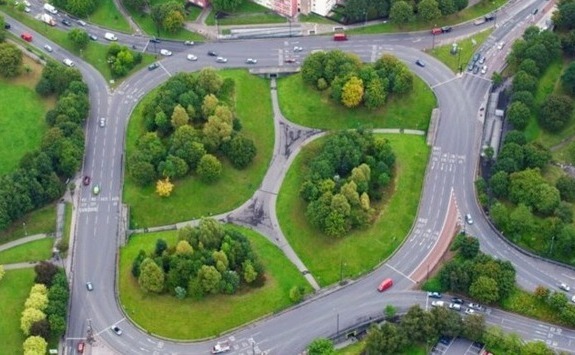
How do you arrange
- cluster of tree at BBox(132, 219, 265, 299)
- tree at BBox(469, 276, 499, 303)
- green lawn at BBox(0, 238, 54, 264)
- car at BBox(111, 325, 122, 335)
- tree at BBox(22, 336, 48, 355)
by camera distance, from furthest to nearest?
green lawn at BBox(0, 238, 54, 264)
cluster of tree at BBox(132, 219, 265, 299)
car at BBox(111, 325, 122, 335)
tree at BBox(469, 276, 499, 303)
tree at BBox(22, 336, 48, 355)

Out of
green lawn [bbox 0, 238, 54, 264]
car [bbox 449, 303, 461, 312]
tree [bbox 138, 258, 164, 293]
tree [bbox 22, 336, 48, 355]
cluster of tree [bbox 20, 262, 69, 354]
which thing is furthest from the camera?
green lawn [bbox 0, 238, 54, 264]

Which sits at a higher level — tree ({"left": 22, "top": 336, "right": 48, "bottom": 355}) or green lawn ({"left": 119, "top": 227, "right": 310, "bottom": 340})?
green lawn ({"left": 119, "top": 227, "right": 310, "bottom": 340})

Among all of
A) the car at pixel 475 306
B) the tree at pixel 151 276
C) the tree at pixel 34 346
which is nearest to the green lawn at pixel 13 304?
the tree at pixel 34 346

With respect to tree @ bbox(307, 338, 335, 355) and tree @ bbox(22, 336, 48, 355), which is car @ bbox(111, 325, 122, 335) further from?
tree @ bbox(307, 338, 335, 355)

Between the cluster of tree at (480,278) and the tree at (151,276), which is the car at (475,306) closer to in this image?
the cluster of tree at (480,278)

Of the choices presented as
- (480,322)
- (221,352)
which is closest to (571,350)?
(480,322)

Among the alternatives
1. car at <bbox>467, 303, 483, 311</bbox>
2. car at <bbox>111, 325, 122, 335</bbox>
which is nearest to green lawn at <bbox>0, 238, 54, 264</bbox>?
car at <bbox>111, 325, 122, 335</bbox>

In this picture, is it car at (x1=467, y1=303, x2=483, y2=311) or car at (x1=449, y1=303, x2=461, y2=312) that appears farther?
car at (x1=467, y1=303, x2=483, y2=311)
